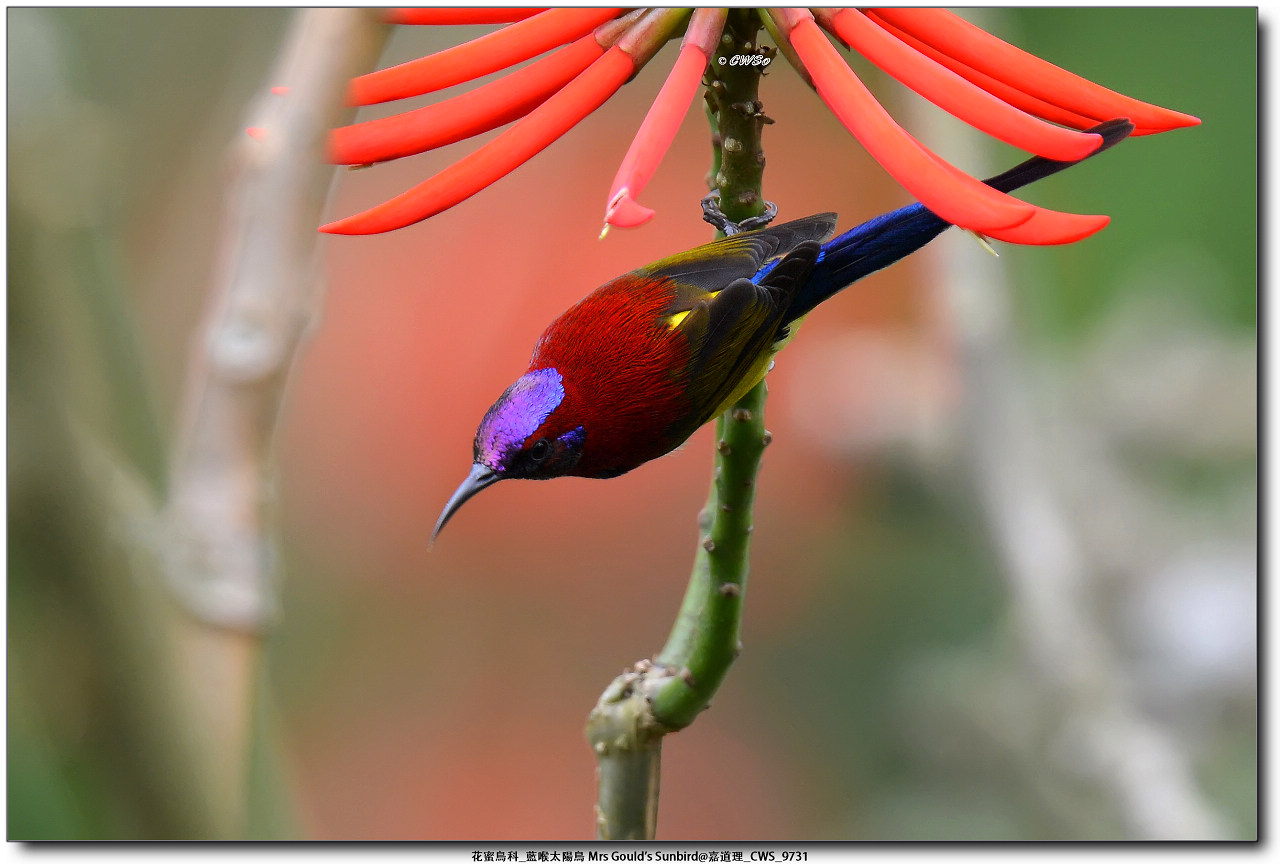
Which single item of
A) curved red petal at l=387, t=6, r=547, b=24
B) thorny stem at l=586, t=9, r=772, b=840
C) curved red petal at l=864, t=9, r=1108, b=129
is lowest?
thorny stem at l=586, t=9, r=772, b=840

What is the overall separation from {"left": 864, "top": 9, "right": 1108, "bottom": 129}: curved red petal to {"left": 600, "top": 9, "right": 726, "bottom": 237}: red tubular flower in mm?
108

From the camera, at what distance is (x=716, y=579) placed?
639mm

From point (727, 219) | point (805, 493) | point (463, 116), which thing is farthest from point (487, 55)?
point (805, 493)

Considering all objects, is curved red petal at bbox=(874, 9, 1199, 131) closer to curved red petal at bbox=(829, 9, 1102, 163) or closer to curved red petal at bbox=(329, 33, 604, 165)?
curved red petal at bbox=(829, 9, 1102, 163)

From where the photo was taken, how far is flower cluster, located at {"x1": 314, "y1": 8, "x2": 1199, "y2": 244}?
20.1 inches

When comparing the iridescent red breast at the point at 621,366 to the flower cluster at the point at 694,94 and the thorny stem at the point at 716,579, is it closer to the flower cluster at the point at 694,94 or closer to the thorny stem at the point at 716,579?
the thorny stem at the point at 716,579

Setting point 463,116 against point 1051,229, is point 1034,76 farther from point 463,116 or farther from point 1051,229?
point 463,116

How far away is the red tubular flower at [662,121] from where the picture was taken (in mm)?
432

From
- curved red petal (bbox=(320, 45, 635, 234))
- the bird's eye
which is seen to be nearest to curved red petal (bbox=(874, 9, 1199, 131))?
curved red petal (bbox=(320, 45, 635, 234))

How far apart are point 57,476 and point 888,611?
3.51ft

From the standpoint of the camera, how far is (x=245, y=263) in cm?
38

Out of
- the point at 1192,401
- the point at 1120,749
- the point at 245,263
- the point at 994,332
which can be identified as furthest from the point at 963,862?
the point at 245,263

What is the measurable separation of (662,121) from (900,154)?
115 millimetres

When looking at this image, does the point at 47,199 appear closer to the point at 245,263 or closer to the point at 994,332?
the point at 245,263
